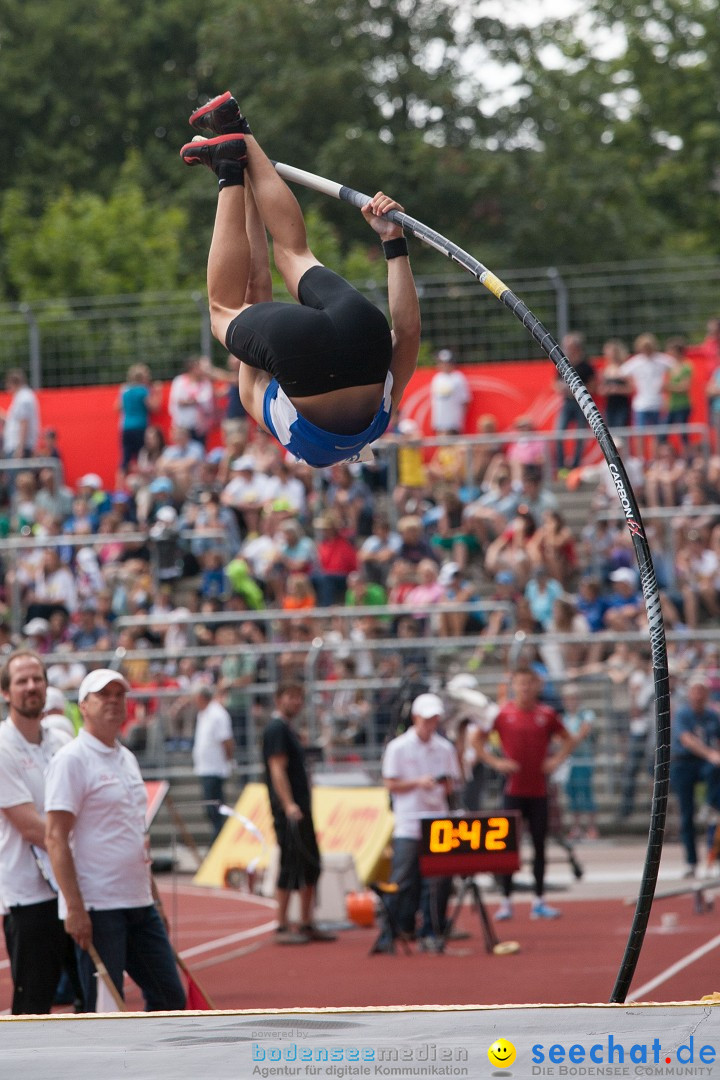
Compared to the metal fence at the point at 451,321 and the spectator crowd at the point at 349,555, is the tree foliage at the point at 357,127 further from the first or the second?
the spectator crowd at the point at 349,555

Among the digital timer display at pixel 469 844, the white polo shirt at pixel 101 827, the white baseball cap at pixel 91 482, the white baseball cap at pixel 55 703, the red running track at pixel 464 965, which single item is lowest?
the red running track at pixel 464 965

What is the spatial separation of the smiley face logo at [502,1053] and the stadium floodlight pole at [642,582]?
125 cm

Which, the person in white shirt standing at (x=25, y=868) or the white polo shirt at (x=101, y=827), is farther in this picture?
the person in white shirt standing at (x=25, y=868)

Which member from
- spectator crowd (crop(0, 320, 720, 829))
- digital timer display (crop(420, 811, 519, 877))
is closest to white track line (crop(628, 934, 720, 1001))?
digital timer display (crop(420, 811, 519, 877))

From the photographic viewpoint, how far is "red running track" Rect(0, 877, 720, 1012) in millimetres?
9953

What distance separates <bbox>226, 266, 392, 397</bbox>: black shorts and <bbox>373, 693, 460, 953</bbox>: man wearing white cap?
227 inches

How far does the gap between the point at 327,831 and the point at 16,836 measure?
7.86 m

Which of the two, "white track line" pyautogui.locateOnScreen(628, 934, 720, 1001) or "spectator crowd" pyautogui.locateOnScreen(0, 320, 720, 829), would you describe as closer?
"white track line" pyautogui.locateOnScreen(628, 934, 720, 1001)

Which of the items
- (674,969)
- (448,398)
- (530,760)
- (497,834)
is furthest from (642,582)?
(448,398)

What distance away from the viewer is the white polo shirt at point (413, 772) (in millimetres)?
11867

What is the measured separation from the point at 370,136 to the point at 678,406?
15147mm

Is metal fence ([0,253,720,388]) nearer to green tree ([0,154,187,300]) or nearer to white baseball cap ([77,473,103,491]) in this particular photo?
white baseball cap ([77,473,103,491])

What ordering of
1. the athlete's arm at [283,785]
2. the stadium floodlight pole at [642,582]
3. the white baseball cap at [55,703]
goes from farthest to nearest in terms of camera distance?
the athlete's arm at [283,785] < the white baseball cap at [55,703] < the stadium floodlight pole at [642,582]

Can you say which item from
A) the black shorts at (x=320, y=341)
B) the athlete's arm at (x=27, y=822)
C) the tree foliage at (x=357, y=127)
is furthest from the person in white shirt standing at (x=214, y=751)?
the tree foliage at (x=357, y=127)
